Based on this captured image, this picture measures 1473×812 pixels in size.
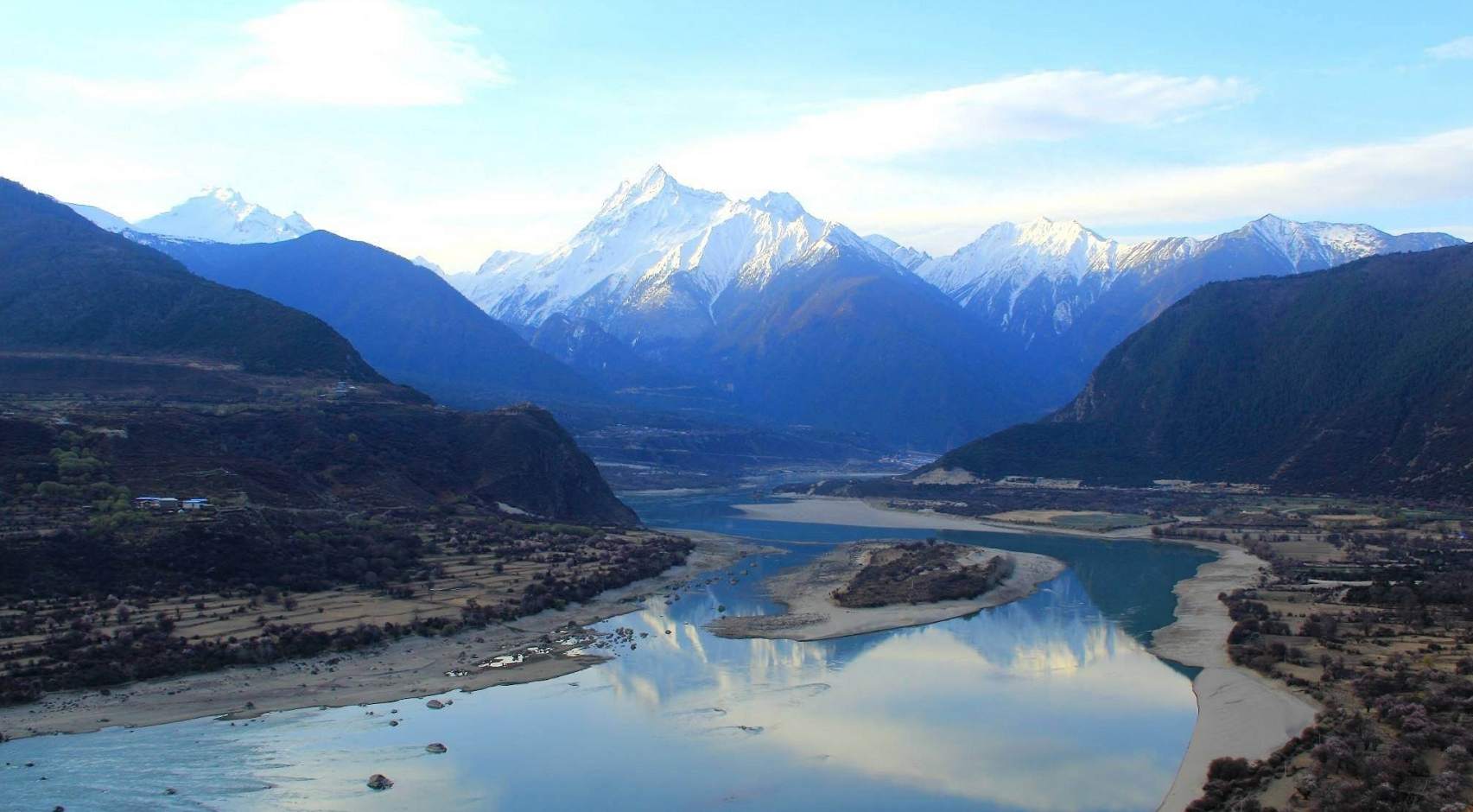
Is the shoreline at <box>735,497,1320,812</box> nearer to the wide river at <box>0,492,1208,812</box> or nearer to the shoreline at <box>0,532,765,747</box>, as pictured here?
the wide river at <box>0,492,1208,812</box>

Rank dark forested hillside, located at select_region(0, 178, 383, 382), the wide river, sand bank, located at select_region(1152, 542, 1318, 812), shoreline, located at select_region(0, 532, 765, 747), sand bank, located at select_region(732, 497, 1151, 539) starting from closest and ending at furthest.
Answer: the wide river < sand bank, located at select_region(1152, 542, 1318, 812) < shoreline, located at select_region(0, 532, 765, 747) < sand bank, located at select_region(732, 497, 1151, 539) < dark forested hillside, located at select_region(0, 178, 383, 382)

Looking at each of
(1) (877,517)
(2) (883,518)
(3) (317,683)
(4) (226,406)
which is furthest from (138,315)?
(3) (317,683)

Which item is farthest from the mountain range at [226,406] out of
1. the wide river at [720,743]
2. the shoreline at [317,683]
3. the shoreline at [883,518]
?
the wide river at [720,743]

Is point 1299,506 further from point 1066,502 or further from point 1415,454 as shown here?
point 1066,502

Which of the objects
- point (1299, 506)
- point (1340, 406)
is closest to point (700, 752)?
point (1299, 506)

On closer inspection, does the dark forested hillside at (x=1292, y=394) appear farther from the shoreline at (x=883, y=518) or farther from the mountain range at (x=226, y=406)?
the mountain range at (x=226, y=406)

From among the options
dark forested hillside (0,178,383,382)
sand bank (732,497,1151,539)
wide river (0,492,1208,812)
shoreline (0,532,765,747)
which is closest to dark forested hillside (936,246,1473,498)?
sand bank (732,497,1151,539)
